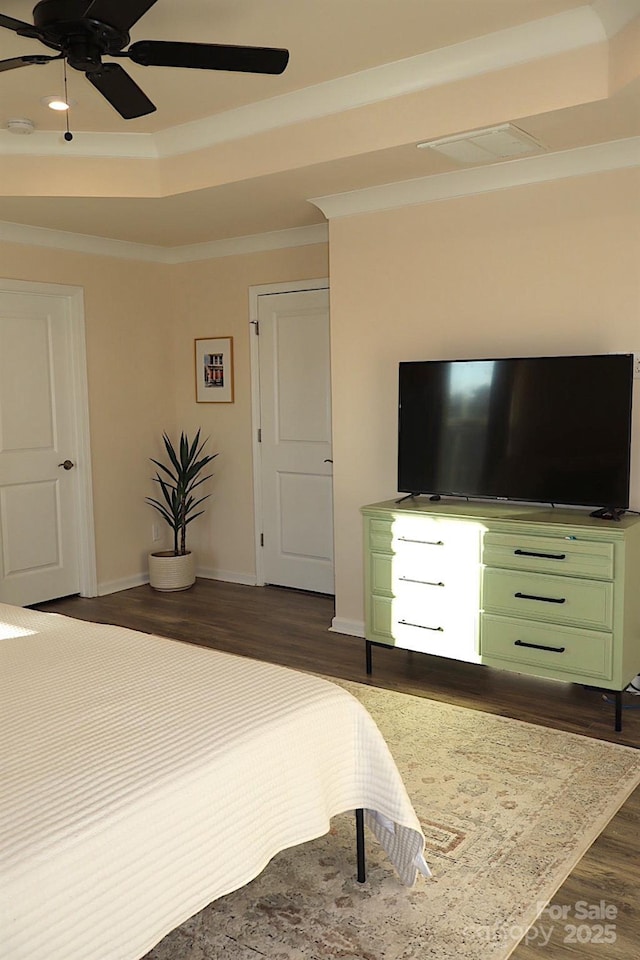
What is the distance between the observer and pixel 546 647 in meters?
3.57

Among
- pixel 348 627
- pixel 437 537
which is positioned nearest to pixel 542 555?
pixel 437 537

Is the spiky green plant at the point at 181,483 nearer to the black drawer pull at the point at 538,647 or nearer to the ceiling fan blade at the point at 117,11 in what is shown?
the black drawer pull at the point at 538,647

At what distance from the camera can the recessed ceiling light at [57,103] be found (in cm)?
360

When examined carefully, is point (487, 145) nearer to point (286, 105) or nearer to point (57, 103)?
point (286, 105)

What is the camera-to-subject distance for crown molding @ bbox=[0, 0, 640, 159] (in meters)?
3.10

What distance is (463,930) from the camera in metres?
2.16

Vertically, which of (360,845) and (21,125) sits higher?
(21,125)

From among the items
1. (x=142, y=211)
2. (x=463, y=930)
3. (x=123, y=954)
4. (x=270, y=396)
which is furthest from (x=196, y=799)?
(x=270, y=396)

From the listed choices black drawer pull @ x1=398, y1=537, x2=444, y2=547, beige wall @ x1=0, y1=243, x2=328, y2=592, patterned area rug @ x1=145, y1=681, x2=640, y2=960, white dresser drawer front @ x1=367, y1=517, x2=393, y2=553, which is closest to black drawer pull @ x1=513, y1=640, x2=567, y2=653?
patterned area rug @ x1=145, y1=681, x2=640, y2=960

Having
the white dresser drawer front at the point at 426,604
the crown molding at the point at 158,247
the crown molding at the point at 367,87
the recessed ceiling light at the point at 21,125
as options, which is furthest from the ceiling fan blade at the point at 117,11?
the crown molding at the point at 158,247

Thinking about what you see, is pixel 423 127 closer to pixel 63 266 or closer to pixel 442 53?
pixel 442 53

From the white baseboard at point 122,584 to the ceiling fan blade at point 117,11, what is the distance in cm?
414

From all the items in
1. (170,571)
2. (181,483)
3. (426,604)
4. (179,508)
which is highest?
(181,483)

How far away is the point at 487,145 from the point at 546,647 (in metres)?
2.15
